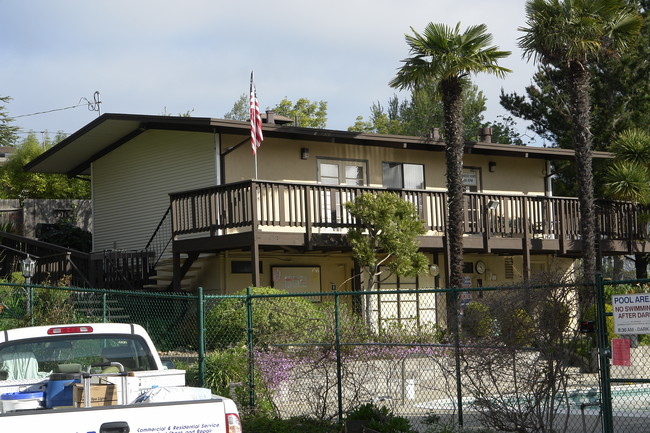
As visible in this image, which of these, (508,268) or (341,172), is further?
(508,268)

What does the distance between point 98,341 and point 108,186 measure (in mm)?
16968

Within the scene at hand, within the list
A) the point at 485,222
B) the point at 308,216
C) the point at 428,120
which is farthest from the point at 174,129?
the point at 428,120

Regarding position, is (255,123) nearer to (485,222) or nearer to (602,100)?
(485,222)

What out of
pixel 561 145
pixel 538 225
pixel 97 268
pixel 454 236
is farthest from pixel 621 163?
pixel 97 268

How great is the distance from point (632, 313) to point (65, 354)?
5.56 m

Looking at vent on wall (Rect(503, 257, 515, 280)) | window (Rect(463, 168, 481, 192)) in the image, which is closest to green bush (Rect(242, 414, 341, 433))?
window (Rect(463, 168, 481, 192))

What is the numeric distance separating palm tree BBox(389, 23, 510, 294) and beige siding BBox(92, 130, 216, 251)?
5.35 metres

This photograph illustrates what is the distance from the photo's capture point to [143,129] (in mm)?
22609

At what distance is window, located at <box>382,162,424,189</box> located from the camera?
2347 centimetres

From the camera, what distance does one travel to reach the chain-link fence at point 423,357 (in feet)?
30.4

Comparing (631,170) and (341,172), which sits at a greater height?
(341,172)

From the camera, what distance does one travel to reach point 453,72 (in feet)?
64.7

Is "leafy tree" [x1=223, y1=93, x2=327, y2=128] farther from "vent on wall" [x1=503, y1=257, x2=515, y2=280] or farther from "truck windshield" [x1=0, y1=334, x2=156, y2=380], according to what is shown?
"truck windshield" [x1=0, y1=334, x2=156, y2=380]

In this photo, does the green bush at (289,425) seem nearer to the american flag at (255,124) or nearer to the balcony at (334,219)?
the balcony at (334,219)
